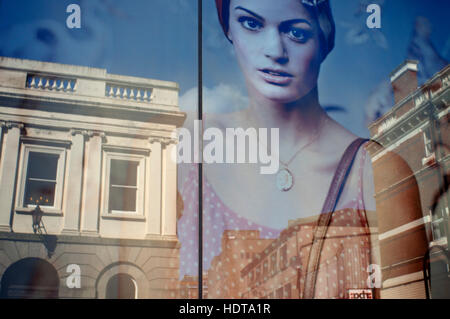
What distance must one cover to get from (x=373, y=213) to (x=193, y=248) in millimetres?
1846

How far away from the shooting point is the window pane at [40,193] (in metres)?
5.07

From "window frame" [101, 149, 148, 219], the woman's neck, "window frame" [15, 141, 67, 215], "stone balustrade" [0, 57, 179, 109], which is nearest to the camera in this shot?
"window frame" [15, 141, 67, 215]

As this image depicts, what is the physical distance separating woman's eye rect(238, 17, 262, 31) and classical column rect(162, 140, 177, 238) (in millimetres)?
1471

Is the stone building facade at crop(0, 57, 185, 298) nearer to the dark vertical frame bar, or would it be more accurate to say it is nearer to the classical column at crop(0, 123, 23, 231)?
the classical column at crop(0, 123, 23, 231)

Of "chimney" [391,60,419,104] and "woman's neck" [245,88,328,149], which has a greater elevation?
"chimney" [391,60,419,104]

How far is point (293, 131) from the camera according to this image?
18.6 ft

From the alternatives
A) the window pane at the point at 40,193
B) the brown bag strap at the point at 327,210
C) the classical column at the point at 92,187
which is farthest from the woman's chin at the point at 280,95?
the window pane at the point at 40,193

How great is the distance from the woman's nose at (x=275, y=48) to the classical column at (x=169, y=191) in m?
1.37

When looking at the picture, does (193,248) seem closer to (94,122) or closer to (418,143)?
(94,122)

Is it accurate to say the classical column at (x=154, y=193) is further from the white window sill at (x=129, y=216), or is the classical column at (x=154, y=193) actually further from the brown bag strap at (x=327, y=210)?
the brown bag strap at (x=327, y=210)

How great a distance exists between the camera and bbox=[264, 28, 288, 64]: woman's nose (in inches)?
224

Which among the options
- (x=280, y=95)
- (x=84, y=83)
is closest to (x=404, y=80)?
(x=280, y=95)

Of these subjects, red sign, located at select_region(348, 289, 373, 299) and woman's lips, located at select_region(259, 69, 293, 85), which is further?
woman's lips, located at select_region(259, 69, 293, 85)

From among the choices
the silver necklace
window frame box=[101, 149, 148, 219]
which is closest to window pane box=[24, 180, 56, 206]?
window frame box=[101, 149, 148, 219]
